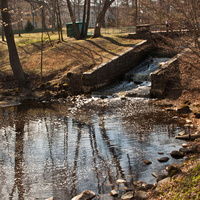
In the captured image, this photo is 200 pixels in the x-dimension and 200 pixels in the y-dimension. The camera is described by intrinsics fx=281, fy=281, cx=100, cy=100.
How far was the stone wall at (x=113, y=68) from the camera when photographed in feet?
57.8

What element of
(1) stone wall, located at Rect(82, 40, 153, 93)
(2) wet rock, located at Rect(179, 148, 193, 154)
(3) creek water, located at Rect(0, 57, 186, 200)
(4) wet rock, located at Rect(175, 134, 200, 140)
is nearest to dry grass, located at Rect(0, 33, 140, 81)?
(1) stone wall, located at Rect(82, 40, 153, 93)

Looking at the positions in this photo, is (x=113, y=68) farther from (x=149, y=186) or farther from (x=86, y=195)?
(x=86, y=195)

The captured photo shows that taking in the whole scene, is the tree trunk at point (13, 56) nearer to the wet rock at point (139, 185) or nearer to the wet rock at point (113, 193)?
the wet rock at point (139, 185)

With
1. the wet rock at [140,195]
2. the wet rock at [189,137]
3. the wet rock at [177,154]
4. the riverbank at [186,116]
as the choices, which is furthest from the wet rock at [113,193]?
the wet rock at [189,137]

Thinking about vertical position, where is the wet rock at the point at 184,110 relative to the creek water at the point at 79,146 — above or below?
above

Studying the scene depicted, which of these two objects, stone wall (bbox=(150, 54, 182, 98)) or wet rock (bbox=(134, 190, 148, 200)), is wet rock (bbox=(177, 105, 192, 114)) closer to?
stone wall (bbox=(150, 54, 182, 98))

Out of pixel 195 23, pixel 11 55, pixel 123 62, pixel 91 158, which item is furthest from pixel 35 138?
pixel 123 62

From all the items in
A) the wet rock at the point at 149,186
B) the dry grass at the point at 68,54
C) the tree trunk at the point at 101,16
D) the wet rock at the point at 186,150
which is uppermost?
the tree trunk at the point at 101,16

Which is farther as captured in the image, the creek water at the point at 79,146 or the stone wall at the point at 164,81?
the stone wall at the point at 164,81

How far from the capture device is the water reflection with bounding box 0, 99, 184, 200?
277 inches

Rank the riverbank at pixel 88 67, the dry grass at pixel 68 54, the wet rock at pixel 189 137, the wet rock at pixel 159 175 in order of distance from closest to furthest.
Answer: the wet rock at pixel 159 175 < the wet rock at pixel 189 137 < the riverbank at pixel 88 67 < the dry grass at pixel 68 54

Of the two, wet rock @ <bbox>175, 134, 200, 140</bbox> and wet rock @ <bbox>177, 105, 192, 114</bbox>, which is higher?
wet rock @ <bbox>177, 105, 192, 114</bbox>

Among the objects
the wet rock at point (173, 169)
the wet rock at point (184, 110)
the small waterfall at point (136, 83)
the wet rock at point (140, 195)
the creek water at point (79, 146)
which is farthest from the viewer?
the small waterfall at point (136, 83)

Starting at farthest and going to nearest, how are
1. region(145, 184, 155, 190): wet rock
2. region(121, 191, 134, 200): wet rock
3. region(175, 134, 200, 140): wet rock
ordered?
region(175, 134, 200, 140): wet rock
region(145, 184, 155, 190): wet rock
region(121, 191, 134, 200): wet rock
